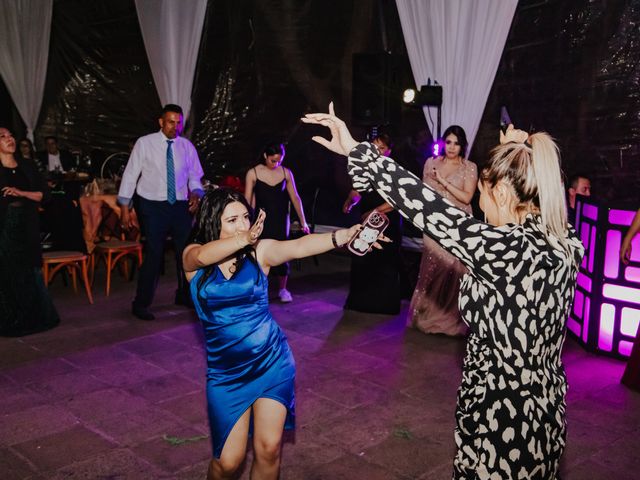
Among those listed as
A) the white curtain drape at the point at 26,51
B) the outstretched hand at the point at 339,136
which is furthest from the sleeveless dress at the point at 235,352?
the white curtain drape at the point at 26,51

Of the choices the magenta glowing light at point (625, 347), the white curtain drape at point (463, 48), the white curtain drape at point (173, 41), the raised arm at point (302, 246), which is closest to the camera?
the raised arm at point (302, 246)

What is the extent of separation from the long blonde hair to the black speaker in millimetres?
5188

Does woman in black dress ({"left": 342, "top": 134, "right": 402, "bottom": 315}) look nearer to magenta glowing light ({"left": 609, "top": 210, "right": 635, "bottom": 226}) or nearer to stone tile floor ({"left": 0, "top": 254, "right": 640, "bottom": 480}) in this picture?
stone tile floor ({"left": 0, "top": 254, "right": 640, "bottom": 480})

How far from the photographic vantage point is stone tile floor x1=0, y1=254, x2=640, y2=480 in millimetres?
3215

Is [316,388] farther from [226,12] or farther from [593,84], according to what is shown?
[226,12]

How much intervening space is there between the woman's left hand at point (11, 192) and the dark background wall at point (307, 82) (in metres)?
4.13

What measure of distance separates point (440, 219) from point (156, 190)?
4267 millimetres

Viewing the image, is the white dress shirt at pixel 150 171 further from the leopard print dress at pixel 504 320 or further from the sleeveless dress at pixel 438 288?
the leopard print dress at pixel 504 320

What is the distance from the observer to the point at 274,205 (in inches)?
239

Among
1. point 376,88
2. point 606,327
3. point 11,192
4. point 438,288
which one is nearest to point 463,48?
point 376,88

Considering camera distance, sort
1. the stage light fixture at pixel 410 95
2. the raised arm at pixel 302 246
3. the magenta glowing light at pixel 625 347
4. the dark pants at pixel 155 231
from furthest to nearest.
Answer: the stage light fixture at pixel 410 95
the dark pants at pixel 155 231
the magenta glowing light at pixel 625 347
the raised arm at pixel 302 246

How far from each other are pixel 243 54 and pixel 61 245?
13.8 feet

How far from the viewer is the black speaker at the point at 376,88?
6754 mm

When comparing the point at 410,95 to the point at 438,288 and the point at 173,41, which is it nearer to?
the point at 438,288
